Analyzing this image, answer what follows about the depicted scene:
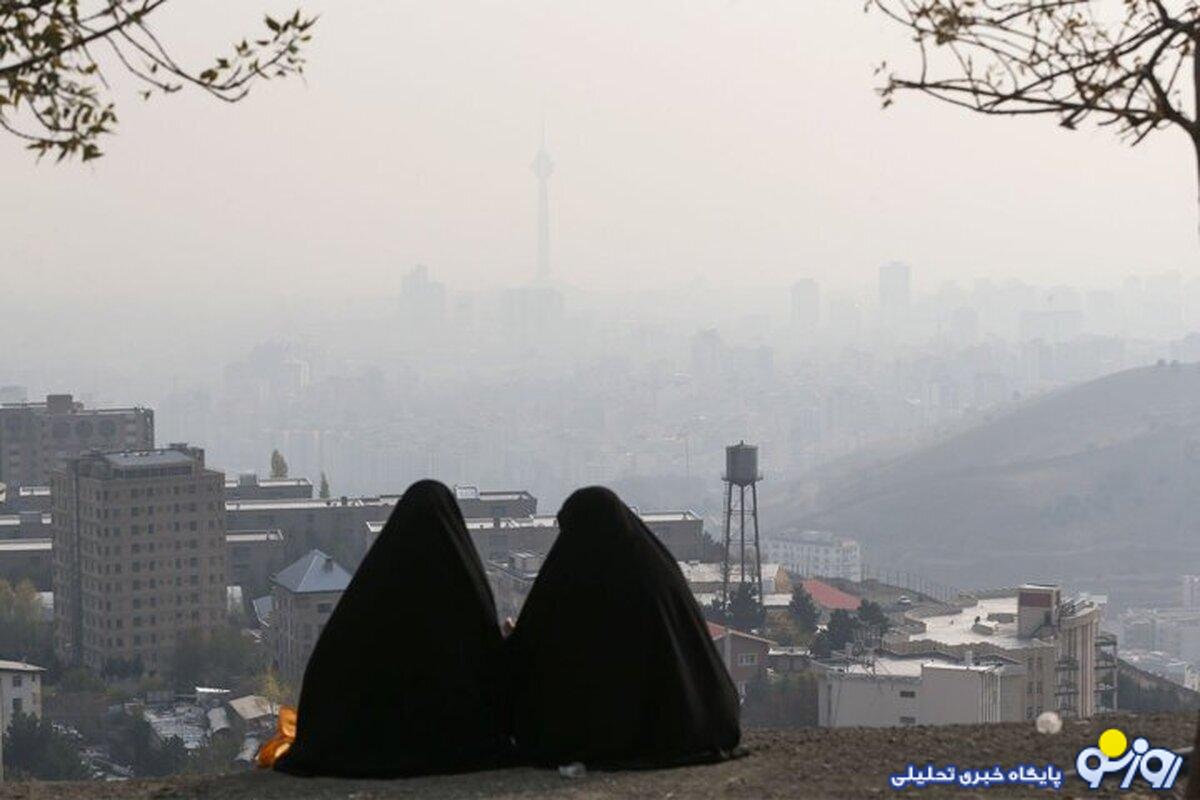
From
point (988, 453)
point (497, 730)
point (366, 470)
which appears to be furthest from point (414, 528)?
point (988, 453)

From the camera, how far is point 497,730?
514 cm

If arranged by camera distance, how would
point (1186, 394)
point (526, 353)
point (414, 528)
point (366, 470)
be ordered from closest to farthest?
point (414, 528), point (366, 470), point (1186, 394), point (526, 353)

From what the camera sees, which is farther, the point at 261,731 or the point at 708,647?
the point at 261,731

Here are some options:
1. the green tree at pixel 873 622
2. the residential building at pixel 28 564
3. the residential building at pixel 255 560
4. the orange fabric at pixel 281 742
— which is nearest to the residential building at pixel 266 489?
the residential building at pixel 255 560

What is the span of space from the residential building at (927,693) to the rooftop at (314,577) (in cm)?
1811

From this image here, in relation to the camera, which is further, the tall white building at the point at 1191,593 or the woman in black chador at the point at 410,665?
the tall white building at the point at 1191,593

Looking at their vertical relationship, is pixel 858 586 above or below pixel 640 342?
below

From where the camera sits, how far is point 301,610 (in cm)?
4619

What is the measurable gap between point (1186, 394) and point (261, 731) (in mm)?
95695

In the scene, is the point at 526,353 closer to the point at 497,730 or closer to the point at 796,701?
the point at 796,701

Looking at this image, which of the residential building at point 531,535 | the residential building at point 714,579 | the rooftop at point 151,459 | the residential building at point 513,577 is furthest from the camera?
the residential building at point 531,535

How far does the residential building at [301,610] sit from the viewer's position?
45.9 meters

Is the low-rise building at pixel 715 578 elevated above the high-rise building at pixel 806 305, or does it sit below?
below

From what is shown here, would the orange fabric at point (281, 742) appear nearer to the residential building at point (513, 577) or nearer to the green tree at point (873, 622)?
the green tree at point (873, 622)
